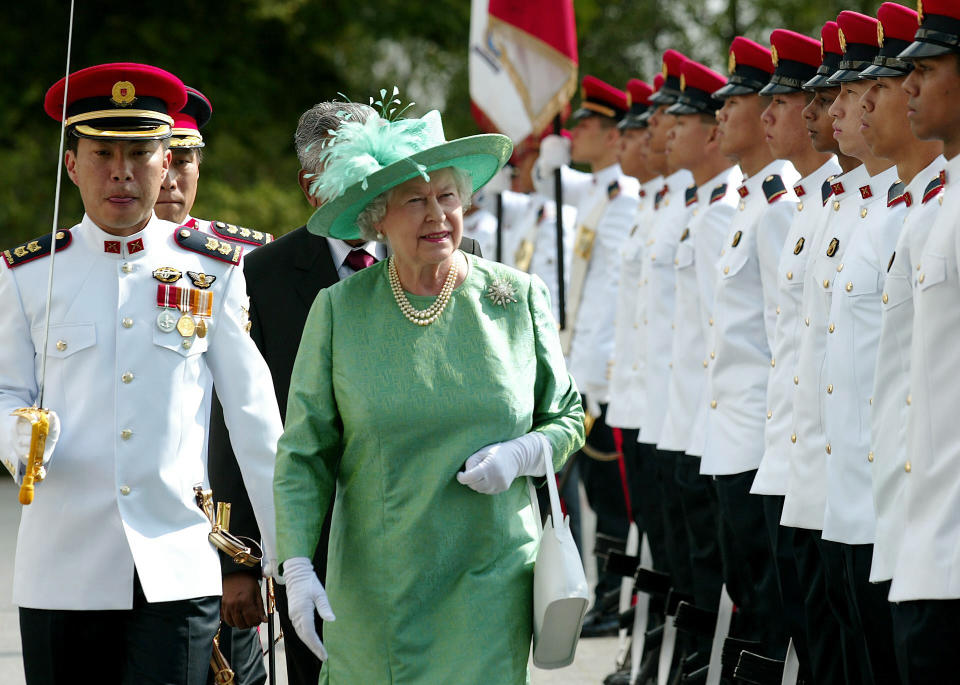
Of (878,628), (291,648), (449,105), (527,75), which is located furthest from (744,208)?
(449,105)

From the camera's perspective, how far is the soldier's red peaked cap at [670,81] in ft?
23.5

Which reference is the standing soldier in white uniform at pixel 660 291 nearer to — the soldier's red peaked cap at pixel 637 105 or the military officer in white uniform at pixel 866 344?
the soldier's red peaked cap at pixel 637 105

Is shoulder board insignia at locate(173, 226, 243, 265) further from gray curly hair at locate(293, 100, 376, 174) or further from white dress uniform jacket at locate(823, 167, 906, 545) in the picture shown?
white dress uniform jacket at locate(823, 167, 906, 545)

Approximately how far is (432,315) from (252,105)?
12.8 m

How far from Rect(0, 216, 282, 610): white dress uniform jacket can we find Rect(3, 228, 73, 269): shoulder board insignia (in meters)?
0.02

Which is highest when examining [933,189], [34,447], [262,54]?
[262,54]

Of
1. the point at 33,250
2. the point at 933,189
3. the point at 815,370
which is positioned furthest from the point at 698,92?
the point at 33,250

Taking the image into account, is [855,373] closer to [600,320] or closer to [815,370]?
[815,370]

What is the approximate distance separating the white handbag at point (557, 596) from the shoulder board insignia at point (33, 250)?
4.75 ft

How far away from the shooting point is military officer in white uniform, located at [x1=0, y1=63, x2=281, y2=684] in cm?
397

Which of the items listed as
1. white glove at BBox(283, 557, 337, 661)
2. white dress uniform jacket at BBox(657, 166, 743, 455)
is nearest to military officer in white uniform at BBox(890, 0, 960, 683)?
white glove at BBox(283, 557, 337, 661)

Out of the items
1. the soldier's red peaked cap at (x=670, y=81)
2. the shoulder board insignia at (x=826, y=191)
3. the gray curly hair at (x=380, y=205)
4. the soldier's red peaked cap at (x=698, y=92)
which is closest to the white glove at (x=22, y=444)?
the gray curly hair at (x=380, y=205)

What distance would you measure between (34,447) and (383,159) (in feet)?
3.49

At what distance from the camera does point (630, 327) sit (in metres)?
7.89
